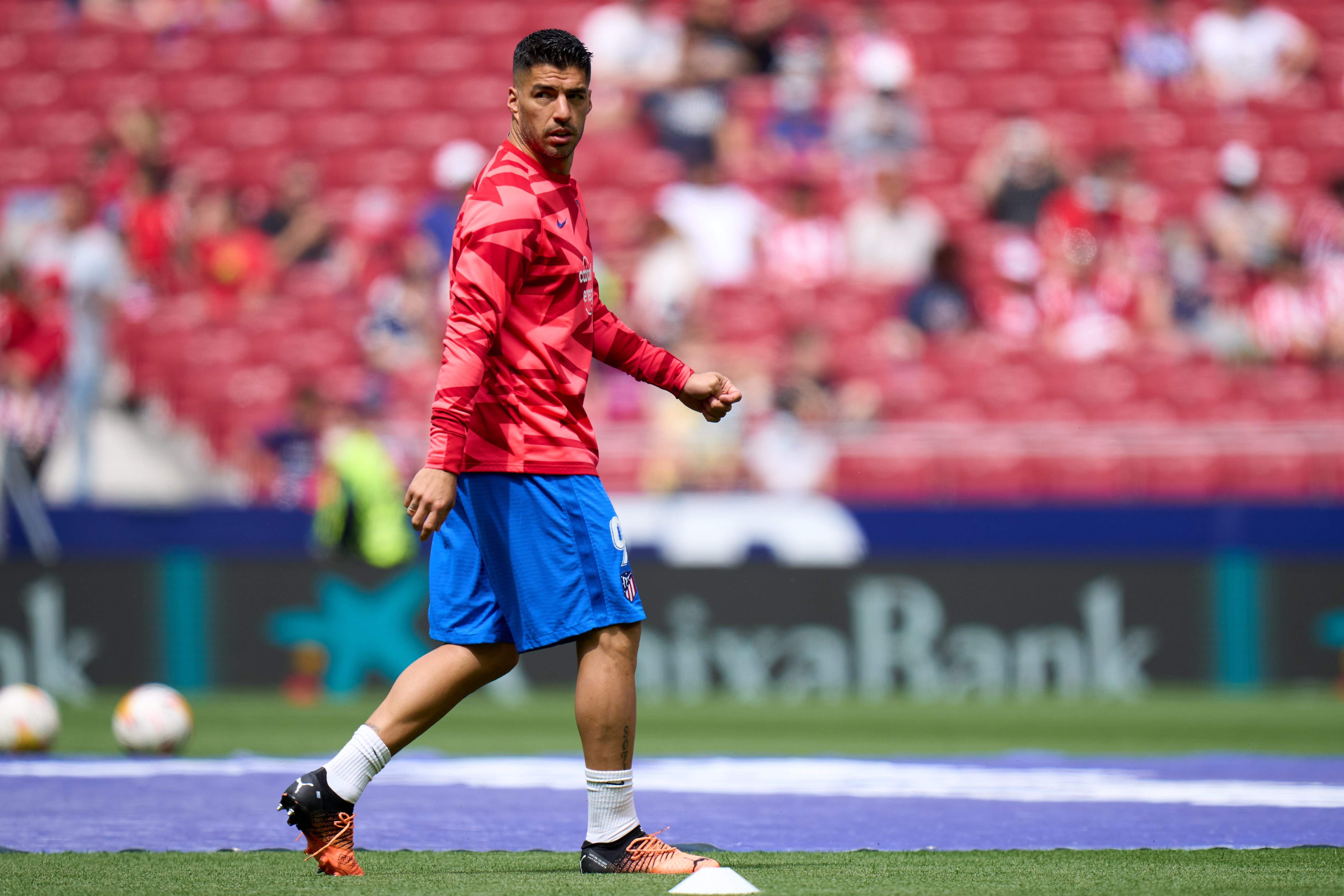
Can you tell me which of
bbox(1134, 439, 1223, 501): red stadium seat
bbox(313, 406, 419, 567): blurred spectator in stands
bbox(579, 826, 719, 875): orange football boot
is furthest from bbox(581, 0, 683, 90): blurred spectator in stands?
bbox(579, 826, 719, 875): orange football boot

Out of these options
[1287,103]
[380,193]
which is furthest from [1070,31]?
[380,193]

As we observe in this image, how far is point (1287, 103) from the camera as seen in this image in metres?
17.2

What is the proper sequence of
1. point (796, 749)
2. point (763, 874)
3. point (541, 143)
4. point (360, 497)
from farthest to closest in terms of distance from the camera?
1. point (360, 497)
2. point (796, 749)
3. point (541, 143)
4. point (763, 874)

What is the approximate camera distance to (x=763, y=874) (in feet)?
14.5

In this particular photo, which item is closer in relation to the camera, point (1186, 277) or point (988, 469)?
point (988, 469)

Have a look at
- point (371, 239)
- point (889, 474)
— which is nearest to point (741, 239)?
point (371, 239)

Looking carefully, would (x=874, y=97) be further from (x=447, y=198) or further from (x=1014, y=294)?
(x=447, y=198)

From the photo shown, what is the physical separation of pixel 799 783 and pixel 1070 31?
12881 millimetres

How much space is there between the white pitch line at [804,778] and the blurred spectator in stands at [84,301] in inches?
202

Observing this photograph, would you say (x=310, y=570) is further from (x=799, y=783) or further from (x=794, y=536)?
(x=799, y=783)

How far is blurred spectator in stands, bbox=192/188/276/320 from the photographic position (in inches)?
575

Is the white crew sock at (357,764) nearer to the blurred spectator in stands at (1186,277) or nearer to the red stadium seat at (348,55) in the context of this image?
the blurred spectator in stands at (1186,277)

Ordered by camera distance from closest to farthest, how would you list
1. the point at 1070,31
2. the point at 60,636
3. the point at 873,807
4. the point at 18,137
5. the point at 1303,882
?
the point at 1303,882, the point at 873,807, the point at 60,636, the point at 18,137, the point at 1070,31

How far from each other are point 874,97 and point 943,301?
2764mm
